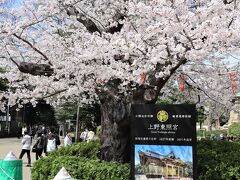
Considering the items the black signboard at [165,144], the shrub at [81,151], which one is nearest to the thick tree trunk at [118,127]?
the shrub at [81,151]

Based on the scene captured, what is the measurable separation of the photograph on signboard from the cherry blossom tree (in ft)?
4.96

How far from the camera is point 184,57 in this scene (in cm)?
772

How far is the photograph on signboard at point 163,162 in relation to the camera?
7.03m

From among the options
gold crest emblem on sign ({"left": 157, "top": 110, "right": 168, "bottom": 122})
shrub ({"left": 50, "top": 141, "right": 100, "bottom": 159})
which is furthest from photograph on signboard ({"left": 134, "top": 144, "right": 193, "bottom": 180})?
shrub ({"left": 50, "top": 141, "right": 100, "bottom": 159})

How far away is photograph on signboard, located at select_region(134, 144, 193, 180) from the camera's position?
7027 mm

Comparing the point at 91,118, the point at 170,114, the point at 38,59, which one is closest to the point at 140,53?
the point at 170,114

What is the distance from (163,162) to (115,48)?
237 cm

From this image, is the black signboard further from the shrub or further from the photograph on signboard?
the shrub

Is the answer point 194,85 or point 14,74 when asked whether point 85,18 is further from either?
point 194,85

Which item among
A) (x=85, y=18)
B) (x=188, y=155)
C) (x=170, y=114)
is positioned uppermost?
(x=85, y=18)

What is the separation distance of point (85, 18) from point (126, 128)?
2.93 meters

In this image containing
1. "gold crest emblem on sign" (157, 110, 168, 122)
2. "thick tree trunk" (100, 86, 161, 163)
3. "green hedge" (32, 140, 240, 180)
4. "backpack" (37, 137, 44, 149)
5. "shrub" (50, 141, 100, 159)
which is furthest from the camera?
"backpack" (37, 137, 44, 149)

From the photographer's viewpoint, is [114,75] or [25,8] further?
[25,8]

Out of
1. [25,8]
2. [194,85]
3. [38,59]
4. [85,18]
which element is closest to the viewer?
[25,8]
